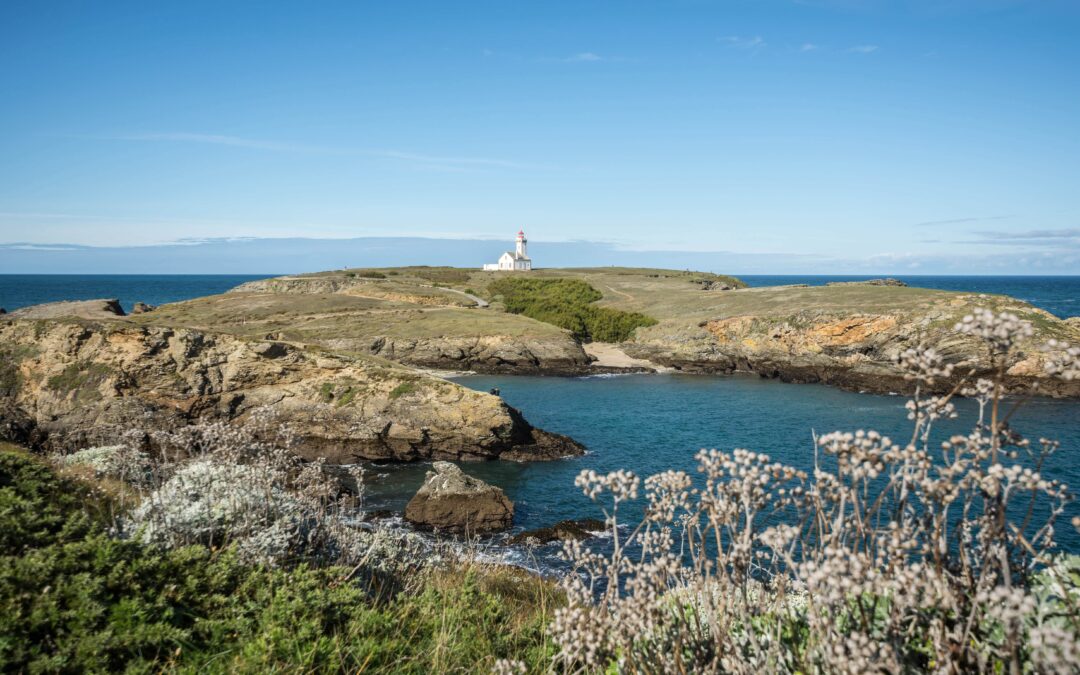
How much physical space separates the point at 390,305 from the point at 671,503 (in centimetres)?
6901

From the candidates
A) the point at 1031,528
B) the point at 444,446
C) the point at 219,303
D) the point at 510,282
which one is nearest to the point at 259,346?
the point at 444,446

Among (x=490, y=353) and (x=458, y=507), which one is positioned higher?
(x=490, y=353)

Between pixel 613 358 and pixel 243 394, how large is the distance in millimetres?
36187

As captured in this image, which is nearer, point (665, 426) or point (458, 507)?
point (458, 507)

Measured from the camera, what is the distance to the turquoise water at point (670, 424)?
2334 cm

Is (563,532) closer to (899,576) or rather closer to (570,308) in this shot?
(899,576)

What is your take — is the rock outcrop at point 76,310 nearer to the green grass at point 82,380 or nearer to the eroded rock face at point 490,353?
the eroded rock face at point 490,353

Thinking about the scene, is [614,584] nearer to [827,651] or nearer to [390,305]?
[827,651]

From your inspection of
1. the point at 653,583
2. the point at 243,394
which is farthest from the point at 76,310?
the point at 653,583

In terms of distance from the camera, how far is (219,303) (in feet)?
227

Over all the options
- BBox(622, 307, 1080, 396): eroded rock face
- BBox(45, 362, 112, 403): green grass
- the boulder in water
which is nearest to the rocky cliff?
BBox(622, 307, 1080, 396): eroded rock face

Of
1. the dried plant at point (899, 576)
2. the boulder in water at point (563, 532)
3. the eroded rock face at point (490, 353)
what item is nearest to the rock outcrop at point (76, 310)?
the eroded rock face at point (490, 353)

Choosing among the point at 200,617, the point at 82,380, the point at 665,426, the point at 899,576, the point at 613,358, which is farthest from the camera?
the point at 613,358

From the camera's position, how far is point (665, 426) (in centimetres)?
3306
